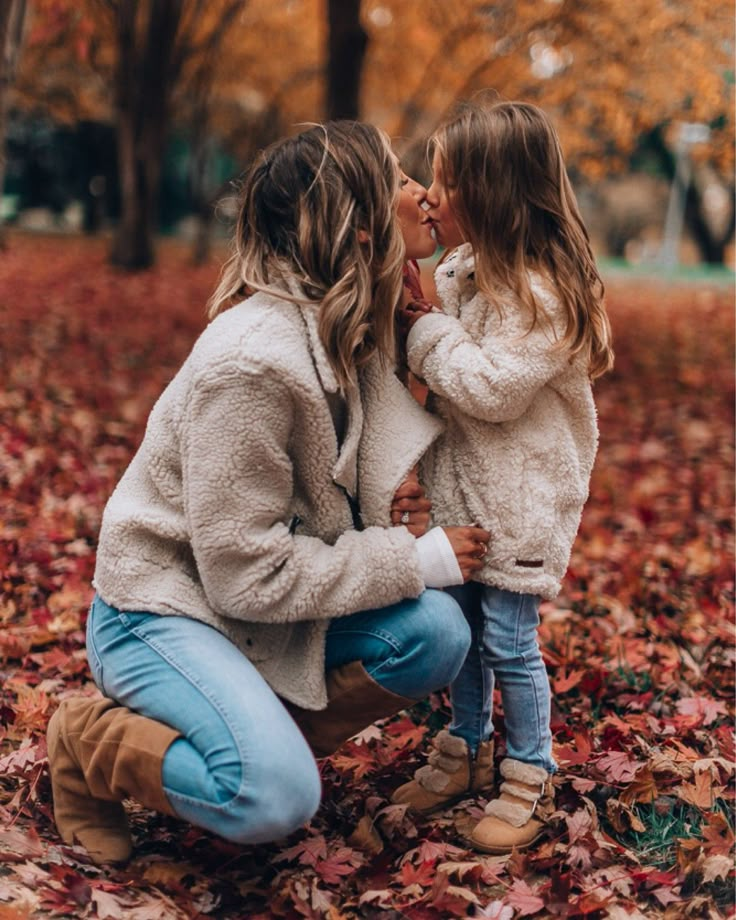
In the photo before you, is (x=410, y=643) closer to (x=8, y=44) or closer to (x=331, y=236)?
(x=331, y=236)

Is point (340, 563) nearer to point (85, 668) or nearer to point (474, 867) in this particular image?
point (474, 867)

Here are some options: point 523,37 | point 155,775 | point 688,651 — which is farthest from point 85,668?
point 523,37

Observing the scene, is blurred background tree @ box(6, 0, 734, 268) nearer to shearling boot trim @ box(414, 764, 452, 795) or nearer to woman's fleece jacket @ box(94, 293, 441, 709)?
woman's fleece jacket @ box(94, 293, 441, 709)

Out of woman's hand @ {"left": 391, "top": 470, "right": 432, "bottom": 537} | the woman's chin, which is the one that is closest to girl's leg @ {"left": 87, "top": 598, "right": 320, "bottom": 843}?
woman's hand @ {"left": 391, "top": 470, "right": 432, "bottom": 537}

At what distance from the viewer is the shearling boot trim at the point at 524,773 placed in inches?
104

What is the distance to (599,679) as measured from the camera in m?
3.48

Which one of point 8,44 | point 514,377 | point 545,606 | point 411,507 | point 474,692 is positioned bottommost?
point 545,606

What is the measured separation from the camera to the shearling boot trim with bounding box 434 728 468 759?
282 centimetres

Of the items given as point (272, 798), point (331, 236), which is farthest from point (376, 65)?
point (272, 798)

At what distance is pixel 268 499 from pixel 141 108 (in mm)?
13712

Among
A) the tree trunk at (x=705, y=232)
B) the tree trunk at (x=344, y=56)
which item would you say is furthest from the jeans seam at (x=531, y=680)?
the tree trunk at (x=705, y=232)

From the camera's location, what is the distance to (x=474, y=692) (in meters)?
2.83

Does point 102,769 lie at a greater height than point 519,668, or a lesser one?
lesser

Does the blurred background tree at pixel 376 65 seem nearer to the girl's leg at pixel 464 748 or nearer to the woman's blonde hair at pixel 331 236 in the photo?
the woman's blonde hair at pixel 331 236
